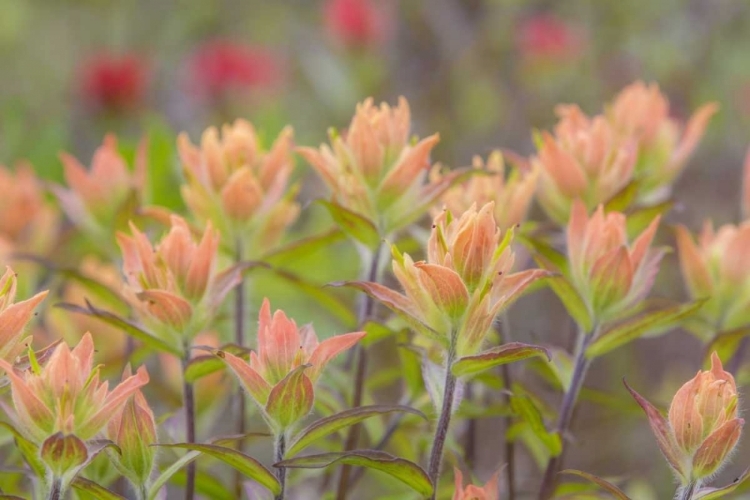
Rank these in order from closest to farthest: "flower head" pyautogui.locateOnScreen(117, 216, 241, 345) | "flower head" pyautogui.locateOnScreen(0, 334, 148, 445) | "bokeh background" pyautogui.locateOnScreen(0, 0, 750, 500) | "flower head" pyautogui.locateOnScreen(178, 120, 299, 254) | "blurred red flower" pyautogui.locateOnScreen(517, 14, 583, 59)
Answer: "flower head" pyautogui.locateOnScreen(0, 334, 148, 445)
"flower head" pyautogui.locateOnScreen(117, 216, 241, 345)
"flower head" pyautogui.locateOnScreen(178, 120, 299, 254)
"bokeh background" pyautogui.locateOnScreen(0, 0, 750, 500)
"blurred red flower" pyautogui.locateOnScreen(517, 14, 583, 59)

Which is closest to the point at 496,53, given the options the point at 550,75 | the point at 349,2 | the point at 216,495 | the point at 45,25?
the point at 550,75

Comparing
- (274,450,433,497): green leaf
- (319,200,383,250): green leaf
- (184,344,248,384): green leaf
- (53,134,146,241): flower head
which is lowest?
(274,450,433,497): green leaf

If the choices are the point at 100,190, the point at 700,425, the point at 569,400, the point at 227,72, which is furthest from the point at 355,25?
the point at 700,425

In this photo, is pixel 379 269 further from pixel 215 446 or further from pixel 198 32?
pixel 198 32

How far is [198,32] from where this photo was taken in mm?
3146

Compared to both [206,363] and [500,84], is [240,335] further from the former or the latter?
[500,84]

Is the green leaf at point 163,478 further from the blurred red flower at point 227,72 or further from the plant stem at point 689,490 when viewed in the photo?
the blurred red flower at point 227,72

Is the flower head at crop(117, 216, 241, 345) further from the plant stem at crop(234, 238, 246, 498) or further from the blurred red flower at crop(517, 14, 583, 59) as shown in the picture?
the blurred red flower at crop(517, 14, 583, 59)

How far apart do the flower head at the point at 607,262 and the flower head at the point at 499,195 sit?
50mm

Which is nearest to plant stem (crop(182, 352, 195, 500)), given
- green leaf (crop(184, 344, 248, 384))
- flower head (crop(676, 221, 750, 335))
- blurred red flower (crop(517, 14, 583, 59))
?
green leaf (crop(184, 344, 248, 384))

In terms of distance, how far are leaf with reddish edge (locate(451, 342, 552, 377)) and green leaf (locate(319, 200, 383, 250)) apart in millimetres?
142

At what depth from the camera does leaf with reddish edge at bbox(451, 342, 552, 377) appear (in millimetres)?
467

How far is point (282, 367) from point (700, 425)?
0.23 m

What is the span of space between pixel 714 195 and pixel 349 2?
963 millimetres
